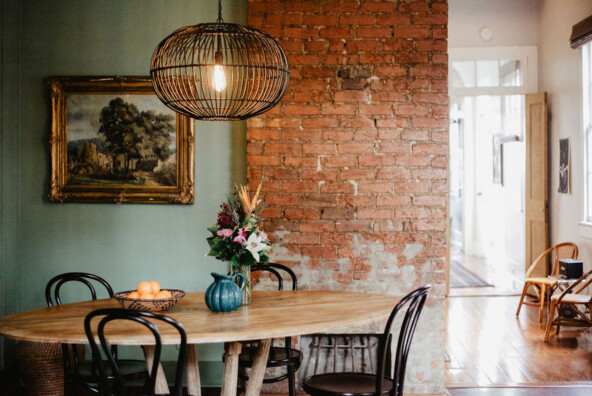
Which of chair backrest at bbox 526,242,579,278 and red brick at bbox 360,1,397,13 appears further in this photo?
chair backrest at bbox 526,242,579,278

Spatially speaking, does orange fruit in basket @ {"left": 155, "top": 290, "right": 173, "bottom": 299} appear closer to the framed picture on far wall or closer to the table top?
the table top

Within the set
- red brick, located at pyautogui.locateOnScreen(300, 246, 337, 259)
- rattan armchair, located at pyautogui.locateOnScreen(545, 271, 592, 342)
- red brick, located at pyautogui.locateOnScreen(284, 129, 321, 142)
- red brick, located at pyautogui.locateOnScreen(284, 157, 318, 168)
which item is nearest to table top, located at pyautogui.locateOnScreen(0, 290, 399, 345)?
red brick, located at pyautogui.locateOnScreen(300, 246, 337, 259)

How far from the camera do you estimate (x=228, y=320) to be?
99.0 inches

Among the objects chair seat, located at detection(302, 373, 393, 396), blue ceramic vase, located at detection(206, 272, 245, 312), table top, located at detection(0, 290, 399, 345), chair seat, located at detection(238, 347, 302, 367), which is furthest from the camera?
chair seat, located at detection(238, 347, 302, 367)

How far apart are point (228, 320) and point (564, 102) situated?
5.36 m

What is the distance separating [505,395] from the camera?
12.2 ft

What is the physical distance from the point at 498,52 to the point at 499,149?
6.12ft

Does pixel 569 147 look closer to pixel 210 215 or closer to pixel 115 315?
pixel 210 215

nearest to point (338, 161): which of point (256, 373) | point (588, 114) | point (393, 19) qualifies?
point (393, 19)

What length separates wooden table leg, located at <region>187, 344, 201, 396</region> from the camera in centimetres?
272

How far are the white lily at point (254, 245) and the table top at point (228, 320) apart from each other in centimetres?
27

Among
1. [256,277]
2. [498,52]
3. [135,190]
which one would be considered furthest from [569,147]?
[135,190]

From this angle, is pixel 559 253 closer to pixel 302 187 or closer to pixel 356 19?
pixel 302 187

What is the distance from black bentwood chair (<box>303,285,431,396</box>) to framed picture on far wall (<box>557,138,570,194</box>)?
4.46 meters
